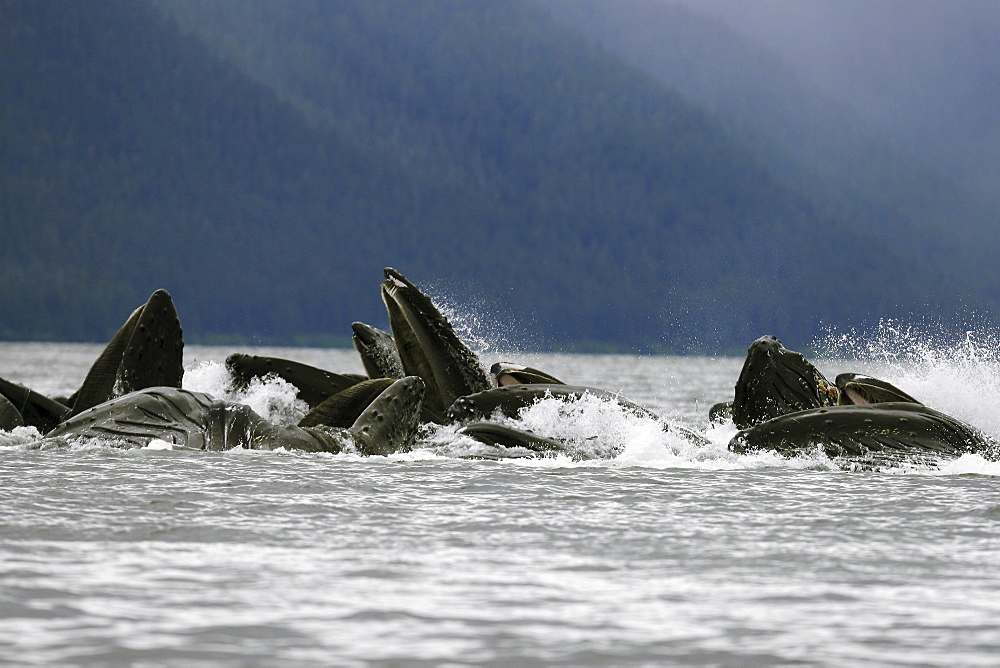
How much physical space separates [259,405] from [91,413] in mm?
3065

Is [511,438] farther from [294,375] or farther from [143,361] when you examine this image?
[143,361]

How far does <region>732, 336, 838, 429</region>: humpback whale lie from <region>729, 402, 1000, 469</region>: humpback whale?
176cm

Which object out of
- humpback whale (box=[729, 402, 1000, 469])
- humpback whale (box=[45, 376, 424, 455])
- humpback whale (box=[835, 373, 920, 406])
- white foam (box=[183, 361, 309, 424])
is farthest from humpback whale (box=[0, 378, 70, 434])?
humpback whale (box=[835, 373, 920, 406])

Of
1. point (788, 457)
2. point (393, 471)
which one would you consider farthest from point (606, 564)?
point (788, 457)

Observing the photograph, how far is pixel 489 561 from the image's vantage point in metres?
7.69

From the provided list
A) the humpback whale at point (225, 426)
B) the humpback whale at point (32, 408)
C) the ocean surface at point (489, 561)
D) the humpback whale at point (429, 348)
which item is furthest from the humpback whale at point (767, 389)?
the humpback whale at point (32, 408)

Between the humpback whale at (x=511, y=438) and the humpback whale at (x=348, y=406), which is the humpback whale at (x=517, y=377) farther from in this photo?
the humpback whale at (x=511, y=438)

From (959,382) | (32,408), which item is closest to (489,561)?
(32,408)

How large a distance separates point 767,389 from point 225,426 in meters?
6.45

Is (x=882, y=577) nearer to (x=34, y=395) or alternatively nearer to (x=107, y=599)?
(x=107, y=599)

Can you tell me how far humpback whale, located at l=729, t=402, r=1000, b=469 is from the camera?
1353 cm

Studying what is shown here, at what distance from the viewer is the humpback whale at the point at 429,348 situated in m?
16.6

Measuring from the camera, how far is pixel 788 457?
1377 cm

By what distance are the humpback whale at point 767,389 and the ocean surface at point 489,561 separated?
2.45 meters
